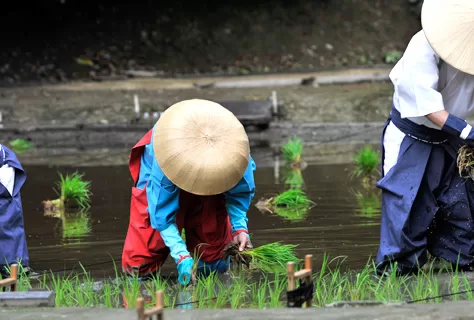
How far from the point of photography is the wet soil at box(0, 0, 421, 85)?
19047 millimetres

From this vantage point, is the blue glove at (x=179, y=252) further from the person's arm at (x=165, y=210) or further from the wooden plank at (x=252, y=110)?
the wooden plank at (x=252, y=110)

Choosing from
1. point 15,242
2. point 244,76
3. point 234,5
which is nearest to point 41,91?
point 244,76

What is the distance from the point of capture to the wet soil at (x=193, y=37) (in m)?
19.0

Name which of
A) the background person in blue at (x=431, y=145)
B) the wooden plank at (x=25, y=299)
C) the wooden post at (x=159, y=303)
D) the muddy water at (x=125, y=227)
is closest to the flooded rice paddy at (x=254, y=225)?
the muddy water at (x=125, y=227)

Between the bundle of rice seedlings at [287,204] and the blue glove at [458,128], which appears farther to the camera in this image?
the bundle of rice seedlings at [287,204]

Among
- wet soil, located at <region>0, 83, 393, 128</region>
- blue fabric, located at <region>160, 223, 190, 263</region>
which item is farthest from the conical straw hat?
wet soil, located at <region>0, 83, 393, 128</region>

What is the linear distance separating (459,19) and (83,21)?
16.5m

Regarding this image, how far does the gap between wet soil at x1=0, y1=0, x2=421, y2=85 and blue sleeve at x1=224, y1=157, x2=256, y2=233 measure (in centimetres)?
1344

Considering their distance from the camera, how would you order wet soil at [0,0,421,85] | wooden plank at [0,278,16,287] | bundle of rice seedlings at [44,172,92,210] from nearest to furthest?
wooden plank at [0,278,16,287]
bundle of rice seedlings at [44,172,92,210]
wet soil at [0,0,421,85]

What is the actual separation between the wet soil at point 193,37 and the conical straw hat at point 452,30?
1378 cm

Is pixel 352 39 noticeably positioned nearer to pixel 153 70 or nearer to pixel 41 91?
pixel 153 70

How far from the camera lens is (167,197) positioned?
16.0ft

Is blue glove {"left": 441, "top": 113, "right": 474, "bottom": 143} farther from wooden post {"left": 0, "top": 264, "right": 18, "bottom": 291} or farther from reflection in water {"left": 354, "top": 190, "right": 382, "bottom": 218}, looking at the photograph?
reflection in water {"left": 354, "top": 190, "right": 382, "bottom": 218}

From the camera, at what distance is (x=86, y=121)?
14.6 metres
